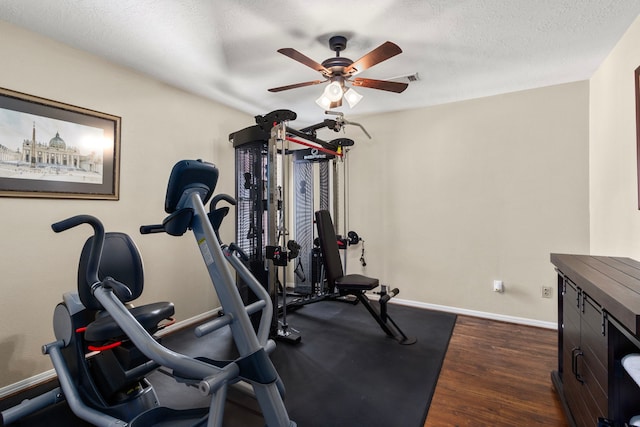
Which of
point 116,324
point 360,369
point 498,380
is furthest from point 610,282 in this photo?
point 116,324

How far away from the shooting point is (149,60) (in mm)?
2557

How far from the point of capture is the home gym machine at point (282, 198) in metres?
2.85

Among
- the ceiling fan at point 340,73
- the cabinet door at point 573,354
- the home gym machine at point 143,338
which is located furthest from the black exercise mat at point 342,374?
the ceiling fan at point 340,73

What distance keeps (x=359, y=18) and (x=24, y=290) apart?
2.99m

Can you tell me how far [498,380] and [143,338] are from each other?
90.2 inches

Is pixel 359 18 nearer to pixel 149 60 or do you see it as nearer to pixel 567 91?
pixel 149 60

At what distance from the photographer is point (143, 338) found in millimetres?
1194

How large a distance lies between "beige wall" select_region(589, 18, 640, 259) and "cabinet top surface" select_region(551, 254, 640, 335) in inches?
18.2

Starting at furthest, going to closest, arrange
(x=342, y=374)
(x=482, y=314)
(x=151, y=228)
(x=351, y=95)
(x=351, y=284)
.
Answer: (x=482, y=314)
(x=351, y=284)
(x=351, y=95)
(x=342, y=374)
(x=151, y=228)

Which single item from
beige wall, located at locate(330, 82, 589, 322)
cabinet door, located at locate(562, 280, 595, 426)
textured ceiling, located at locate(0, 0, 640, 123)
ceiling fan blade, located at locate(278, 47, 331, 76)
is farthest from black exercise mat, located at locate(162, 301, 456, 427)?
textured ceiling, located at locate(0, 0, 640, 123)

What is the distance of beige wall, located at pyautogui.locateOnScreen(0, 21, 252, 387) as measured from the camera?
207 cm

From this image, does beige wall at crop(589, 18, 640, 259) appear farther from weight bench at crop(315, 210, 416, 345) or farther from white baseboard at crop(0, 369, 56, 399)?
white baseboard at crop(0, 369, 56, 399)

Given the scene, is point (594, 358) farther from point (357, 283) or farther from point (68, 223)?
point (68, 223)

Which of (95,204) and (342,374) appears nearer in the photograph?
(342,374)
